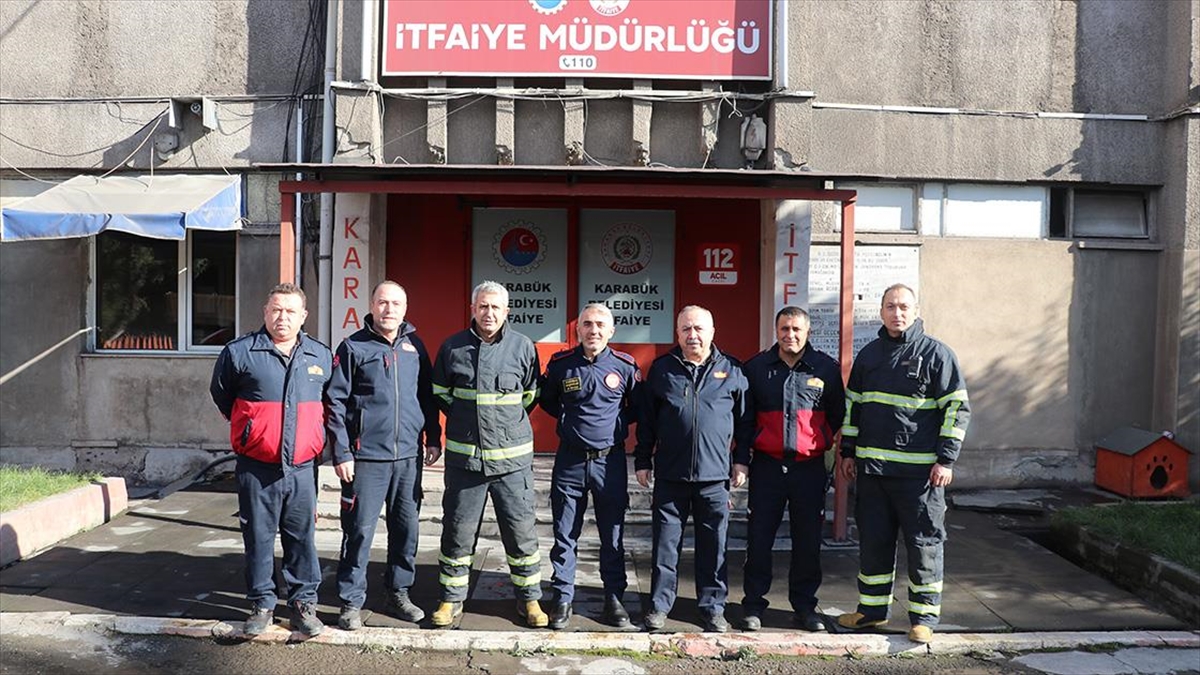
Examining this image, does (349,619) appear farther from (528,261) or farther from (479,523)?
(528,261)

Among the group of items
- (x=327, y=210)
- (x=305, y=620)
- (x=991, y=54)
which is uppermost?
(x=991, y=54)

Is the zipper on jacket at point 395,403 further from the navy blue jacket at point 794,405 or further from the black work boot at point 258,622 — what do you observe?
the navy blue jacket at point 794,405

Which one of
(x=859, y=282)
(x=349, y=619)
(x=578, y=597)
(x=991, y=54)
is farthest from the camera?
(x=991, y=54)

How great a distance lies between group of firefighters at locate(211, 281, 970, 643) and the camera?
5.06 meters

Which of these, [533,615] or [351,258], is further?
[351,258]

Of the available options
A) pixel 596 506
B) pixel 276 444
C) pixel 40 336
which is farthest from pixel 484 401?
pixel 40 336

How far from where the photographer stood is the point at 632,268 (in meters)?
8.83

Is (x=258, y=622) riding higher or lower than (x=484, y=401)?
lower

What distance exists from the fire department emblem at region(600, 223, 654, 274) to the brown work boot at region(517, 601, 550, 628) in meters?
4.25

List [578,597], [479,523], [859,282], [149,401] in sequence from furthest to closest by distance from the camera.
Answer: [149,401] → [859,282] → [578,597] → [479,523]

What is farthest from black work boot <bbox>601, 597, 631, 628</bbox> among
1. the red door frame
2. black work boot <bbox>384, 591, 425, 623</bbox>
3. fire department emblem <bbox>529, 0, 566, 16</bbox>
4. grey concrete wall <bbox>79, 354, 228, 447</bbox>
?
fire department emblem <bbox>529, 0, 566, 16</bbox>

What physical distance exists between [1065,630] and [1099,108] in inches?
237

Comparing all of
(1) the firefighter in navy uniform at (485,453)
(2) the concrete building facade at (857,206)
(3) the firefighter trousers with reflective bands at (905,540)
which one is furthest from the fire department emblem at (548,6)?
(3) the firefighter trousers with reflective bands at (905,540)

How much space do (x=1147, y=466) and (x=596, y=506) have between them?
20.3ft
